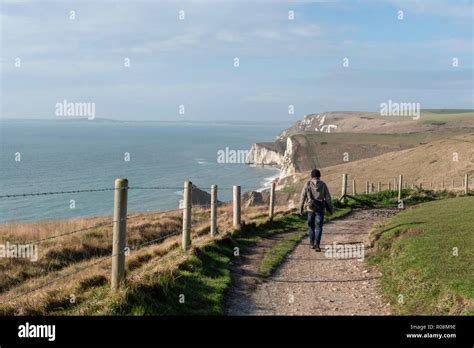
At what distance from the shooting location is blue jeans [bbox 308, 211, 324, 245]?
1552 cm

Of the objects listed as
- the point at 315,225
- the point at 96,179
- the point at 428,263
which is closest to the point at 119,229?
the point at 428,263

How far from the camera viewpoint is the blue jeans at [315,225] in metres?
15.5

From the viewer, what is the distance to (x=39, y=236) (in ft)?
71.5

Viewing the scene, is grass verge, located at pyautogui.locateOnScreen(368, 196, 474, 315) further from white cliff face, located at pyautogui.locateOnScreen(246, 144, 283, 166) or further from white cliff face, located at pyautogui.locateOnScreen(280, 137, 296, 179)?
white cliff face, located at pyautogui.locateOnScreen(246, 144, 283, 166)

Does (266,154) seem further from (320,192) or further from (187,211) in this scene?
(187,211)

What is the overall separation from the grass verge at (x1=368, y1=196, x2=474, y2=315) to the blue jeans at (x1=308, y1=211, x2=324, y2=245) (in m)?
1.67

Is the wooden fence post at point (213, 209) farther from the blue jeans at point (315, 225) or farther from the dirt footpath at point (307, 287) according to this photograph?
the blue jeans at point (315, 225)

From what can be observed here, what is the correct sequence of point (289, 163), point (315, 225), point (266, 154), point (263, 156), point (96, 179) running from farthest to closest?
point (263, 156), point (266, 154), point (289, 163), point (96, 179), point (315, 225)

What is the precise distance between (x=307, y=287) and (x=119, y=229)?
4781 millimetres

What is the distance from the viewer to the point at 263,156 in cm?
18025

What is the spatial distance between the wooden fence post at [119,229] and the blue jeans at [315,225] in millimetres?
7734

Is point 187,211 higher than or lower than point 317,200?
lower

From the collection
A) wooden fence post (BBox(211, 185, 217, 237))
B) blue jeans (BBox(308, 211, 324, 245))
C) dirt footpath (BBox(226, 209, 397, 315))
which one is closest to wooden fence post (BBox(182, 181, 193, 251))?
dirt footpath (BBox(226, 209, 397, 315))
